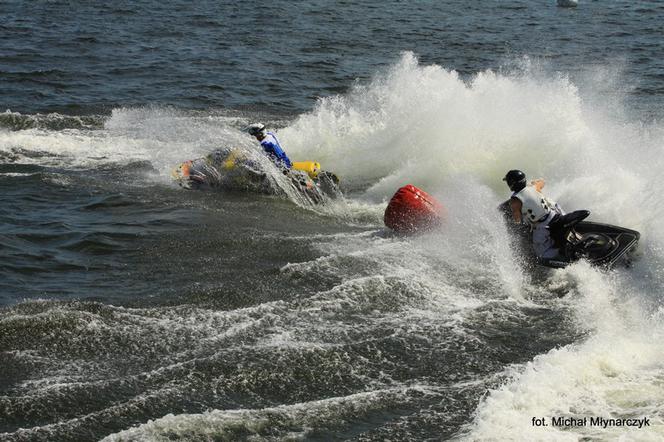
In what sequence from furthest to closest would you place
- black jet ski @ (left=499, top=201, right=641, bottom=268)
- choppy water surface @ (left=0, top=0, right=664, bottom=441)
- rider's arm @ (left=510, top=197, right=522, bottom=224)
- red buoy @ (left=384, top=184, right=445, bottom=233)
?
red buoy @ (left=384, top=184, right=445, bottom=233) < rider's arm @ (left=510, top=197, right=522, bottom=224) < black jet ski @ (left=499, top=201, right=641, bottom=268) < choppy water surface @ (left=0, top=0, right=664, bottom=441)

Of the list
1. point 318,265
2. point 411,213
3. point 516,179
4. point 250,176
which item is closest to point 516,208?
point 516,179

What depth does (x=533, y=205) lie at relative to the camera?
13.2m

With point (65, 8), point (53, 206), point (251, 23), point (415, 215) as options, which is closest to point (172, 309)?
point (415, 215)

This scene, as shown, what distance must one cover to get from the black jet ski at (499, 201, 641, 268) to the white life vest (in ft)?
0.55

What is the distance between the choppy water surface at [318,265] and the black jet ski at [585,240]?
0.79 feet

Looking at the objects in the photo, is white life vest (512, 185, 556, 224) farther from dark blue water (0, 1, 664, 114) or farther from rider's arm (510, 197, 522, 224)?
dark blue water (0, 1, 664, 114)

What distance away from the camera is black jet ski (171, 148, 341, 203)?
56.7 feet

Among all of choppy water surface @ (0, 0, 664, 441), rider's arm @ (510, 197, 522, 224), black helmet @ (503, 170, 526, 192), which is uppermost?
black helmet @ (503, 170, 526, 192)

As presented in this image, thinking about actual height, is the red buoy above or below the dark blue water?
below

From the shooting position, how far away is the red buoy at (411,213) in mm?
14680

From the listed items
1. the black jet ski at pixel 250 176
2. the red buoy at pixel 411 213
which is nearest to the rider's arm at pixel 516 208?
the red buoy at pixel 411 213

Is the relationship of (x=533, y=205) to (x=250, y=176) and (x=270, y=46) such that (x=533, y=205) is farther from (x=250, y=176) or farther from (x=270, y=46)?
(x=270, y=46)

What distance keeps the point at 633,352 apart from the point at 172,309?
566 centimetres

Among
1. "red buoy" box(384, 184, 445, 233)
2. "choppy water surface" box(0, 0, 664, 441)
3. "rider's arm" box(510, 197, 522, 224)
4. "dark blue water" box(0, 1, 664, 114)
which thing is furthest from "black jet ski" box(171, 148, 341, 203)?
"dark blue water" box(0, 1, 664, 114)
